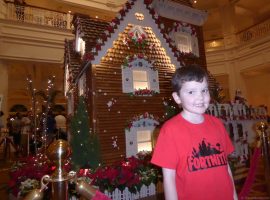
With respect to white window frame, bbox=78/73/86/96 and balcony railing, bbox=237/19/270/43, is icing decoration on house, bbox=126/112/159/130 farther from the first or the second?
balcony railing, bbox=237/19/270/43

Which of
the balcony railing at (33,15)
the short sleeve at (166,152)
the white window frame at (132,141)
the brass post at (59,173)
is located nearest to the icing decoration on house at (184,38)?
the white window frame at (132,141)

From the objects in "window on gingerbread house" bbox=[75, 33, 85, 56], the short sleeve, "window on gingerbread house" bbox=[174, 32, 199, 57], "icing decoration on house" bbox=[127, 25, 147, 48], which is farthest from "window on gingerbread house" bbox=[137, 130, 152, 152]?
the short sleeve

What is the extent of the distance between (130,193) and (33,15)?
14.1 m

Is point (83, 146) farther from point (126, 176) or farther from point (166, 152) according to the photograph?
point (166, 152)

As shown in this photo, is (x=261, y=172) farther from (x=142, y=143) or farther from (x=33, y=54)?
(x=33, y=54)

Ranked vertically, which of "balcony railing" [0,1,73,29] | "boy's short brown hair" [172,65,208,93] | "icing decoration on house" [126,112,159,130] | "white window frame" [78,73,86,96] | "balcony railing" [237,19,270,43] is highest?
"balcony railing" [0,1,73,29]

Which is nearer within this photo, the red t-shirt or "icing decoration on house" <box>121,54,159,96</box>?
the red t-shirt

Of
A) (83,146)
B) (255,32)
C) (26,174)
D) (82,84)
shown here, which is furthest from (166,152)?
(255,32)

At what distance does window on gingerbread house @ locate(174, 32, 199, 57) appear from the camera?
10.9 meters

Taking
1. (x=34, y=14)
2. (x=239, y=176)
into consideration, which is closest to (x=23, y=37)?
(x=34, y=14)

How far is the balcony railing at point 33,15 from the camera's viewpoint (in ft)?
48.2

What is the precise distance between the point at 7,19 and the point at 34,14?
2265 mm

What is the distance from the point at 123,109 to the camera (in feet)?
25.7

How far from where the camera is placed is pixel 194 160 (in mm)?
2186
